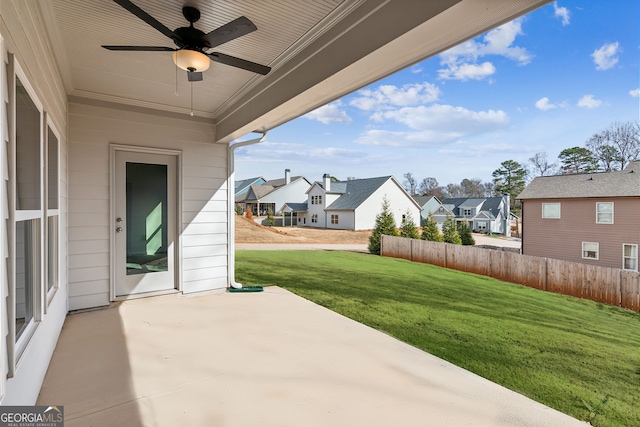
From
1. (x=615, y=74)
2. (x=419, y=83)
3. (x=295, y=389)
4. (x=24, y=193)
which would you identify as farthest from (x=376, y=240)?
(x=419, y=83)

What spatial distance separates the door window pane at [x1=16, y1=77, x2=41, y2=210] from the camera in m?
1.53

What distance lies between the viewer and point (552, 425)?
1.66 m

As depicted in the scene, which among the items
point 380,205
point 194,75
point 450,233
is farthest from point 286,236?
point 194,75

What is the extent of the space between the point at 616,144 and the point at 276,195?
1937 centimetres

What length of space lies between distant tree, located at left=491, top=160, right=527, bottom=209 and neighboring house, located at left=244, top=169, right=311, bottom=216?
549 inches

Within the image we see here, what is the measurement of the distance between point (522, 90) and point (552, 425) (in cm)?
1743

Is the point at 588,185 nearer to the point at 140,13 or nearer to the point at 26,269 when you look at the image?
the point at 140,13

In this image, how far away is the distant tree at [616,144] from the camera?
27.9 feet

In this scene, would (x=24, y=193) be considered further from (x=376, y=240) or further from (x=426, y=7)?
(x=376, y=240)

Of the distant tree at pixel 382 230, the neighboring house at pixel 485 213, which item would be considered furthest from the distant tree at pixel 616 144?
the neighboring house at pixel 485 213

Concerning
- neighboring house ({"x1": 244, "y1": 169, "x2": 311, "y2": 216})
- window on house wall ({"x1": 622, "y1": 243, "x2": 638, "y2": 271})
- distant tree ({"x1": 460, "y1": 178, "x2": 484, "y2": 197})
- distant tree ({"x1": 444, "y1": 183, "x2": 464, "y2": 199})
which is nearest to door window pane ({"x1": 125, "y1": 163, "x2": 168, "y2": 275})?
window on house wall ({"x1": 622, "y1": 243, "x2": 638, "y2": 271})

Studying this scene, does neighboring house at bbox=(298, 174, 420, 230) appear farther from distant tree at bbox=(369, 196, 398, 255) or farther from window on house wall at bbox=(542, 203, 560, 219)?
window on house wall at bbox=(542, 203, 560, 219)

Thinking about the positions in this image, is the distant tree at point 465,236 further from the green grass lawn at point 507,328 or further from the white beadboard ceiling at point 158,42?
the white beadboard ceiling at point 158,42

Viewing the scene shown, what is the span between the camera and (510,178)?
2217cm
